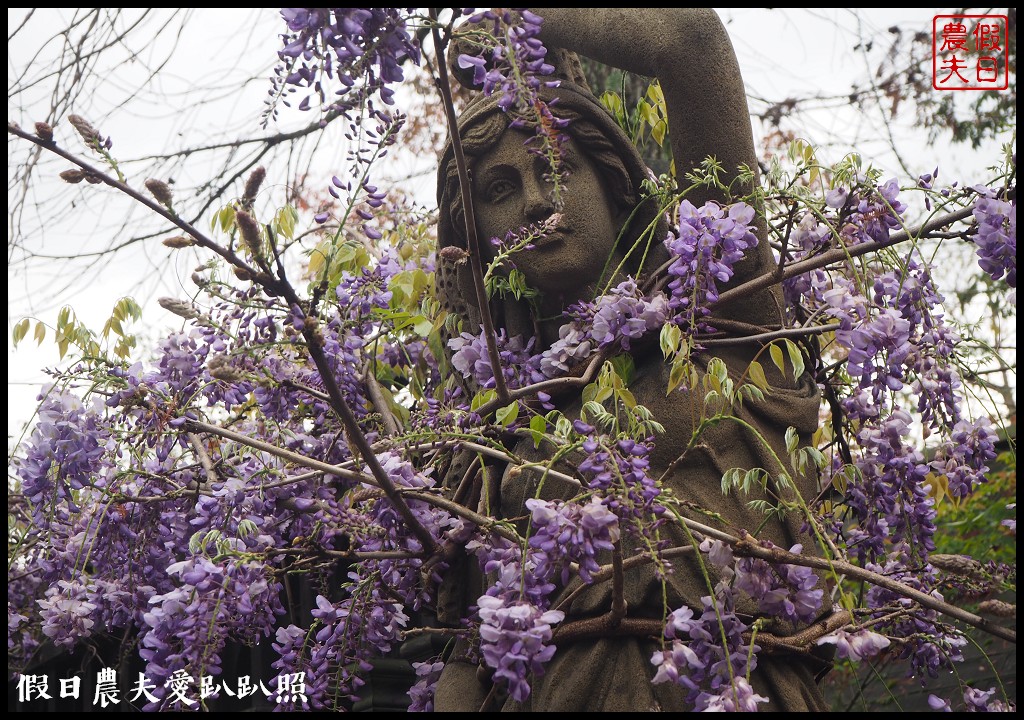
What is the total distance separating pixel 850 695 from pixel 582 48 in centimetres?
506

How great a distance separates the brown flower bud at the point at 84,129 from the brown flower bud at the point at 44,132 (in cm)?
9

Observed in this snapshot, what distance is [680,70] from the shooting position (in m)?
2.29

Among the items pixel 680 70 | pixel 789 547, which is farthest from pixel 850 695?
pixel 680 70

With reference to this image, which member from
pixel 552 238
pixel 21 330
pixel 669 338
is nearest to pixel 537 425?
pixel 669 338

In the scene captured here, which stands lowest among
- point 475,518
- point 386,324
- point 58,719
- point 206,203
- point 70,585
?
point 58,719

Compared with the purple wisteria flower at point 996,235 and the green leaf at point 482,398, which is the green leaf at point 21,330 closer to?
the green leaf at point 482,398

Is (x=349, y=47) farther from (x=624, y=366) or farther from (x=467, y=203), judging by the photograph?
(x=624, y=366)

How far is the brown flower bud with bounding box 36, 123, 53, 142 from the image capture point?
5.58 ft

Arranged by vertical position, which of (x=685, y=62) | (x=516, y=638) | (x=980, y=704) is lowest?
(x=980, y=704)

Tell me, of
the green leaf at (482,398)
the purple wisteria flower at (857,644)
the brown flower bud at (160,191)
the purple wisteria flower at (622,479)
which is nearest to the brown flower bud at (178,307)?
the brown flower bud at (160,191)

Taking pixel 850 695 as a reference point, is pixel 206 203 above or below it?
above

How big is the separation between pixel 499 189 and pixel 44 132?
106 centimetres

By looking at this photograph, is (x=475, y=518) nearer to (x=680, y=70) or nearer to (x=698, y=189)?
(x=698, y=189)

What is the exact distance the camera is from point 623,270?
2.50 meters
